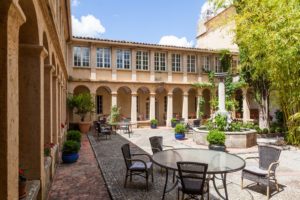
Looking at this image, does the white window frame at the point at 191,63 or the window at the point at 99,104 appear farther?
the white window frame at the point at 191,63

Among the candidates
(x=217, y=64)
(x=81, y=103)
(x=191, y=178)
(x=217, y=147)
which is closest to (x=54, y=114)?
(x=191, y=178)

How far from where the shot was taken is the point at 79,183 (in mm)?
6039

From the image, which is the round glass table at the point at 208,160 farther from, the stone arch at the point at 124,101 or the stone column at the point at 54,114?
the stone arch at the point at 124,101

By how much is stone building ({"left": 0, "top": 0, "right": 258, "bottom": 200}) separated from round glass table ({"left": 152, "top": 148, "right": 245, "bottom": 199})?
2.45 meters

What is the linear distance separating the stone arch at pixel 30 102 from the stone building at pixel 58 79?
0.05ft

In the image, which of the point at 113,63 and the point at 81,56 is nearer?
the point at 81,56

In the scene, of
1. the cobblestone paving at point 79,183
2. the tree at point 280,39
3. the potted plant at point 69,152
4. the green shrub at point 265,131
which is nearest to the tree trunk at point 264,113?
the green shrub at point 265,131

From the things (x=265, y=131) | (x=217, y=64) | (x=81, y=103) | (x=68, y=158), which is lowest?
(x=68, y=158)

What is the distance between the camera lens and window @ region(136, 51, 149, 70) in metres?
19.1

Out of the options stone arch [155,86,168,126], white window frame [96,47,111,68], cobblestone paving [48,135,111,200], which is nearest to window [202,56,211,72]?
stone arch [155,86,168,126]

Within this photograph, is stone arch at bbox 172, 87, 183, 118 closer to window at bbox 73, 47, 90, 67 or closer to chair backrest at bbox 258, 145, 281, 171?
window at bbox 73, 47, 90, 67

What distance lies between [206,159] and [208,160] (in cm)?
8

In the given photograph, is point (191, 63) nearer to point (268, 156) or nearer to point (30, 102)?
point (268, 156)

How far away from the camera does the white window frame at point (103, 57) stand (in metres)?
17.9
